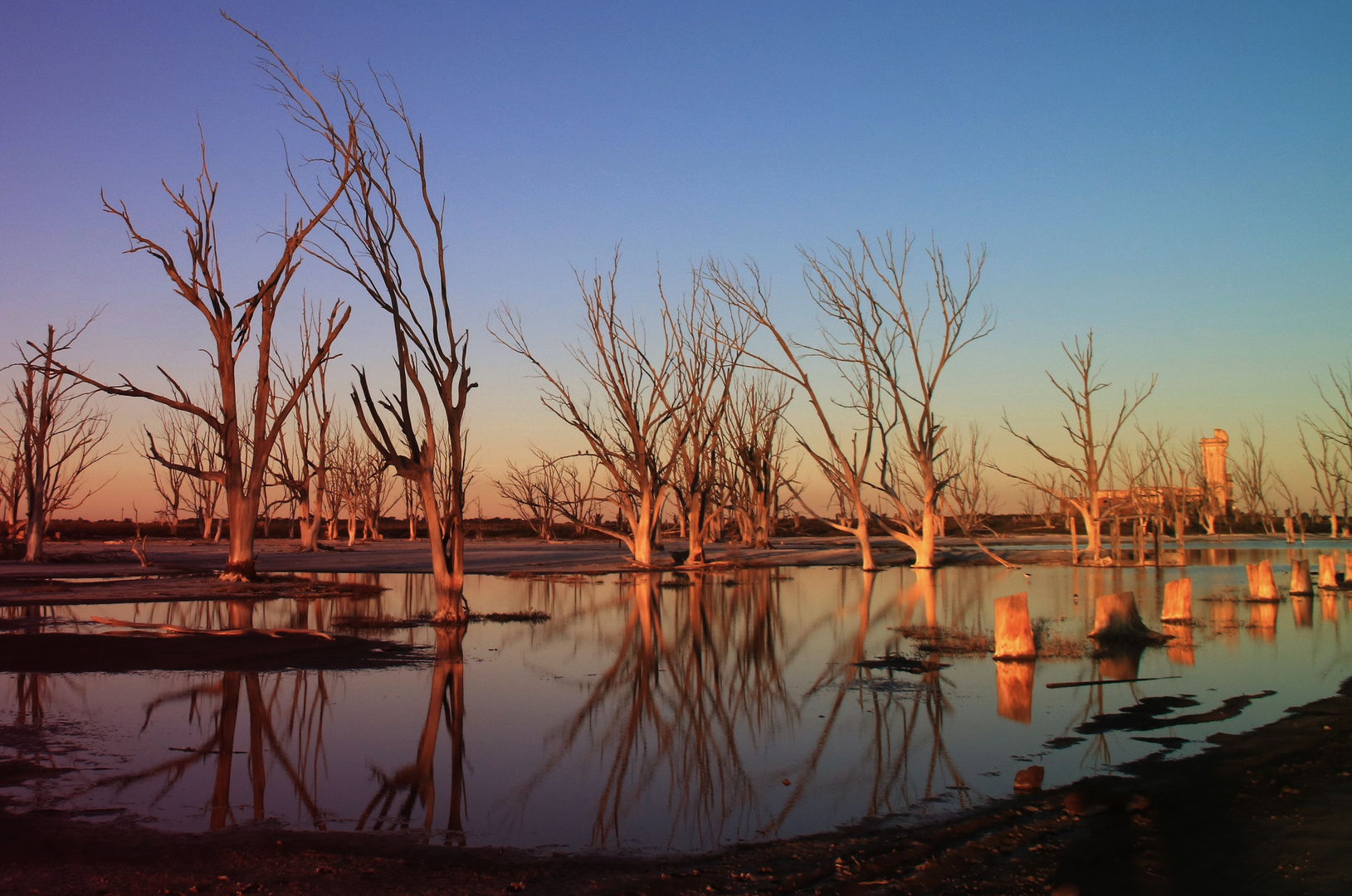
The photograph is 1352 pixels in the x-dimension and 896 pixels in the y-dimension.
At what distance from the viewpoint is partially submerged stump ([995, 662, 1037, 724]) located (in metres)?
8.48

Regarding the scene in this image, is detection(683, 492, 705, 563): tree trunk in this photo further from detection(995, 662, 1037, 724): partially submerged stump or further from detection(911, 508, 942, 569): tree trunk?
detection(995, 662, 1037, 724): partially submerged stump

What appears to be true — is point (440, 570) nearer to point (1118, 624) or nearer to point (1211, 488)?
point (1118, 624)

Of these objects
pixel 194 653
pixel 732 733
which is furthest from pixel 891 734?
pixel 194 653

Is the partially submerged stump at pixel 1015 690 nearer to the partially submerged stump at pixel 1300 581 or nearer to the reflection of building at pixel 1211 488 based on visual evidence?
the partially submerged stump at pixel 1300 581

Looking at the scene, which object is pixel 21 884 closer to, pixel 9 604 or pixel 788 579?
pixel 9 604

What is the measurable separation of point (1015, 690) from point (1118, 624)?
4060mm

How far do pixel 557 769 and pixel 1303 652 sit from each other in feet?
34.4

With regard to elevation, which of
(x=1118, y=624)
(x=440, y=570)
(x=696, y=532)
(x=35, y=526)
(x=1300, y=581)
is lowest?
(x=1300, y=581)

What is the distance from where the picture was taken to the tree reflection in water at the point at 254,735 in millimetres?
5926

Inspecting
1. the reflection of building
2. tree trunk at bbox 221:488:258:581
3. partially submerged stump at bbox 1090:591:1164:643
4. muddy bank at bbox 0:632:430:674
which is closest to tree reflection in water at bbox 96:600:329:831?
muddy bank at bbox 0:632:430:674

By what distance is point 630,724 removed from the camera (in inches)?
322

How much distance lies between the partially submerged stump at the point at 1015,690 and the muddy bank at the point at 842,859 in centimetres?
267

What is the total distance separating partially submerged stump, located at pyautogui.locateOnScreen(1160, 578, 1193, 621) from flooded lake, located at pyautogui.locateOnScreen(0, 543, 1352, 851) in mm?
420

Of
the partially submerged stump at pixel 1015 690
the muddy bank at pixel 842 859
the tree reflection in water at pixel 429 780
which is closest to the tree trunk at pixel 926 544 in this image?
the partially submerged stump at pixel 1015 690
